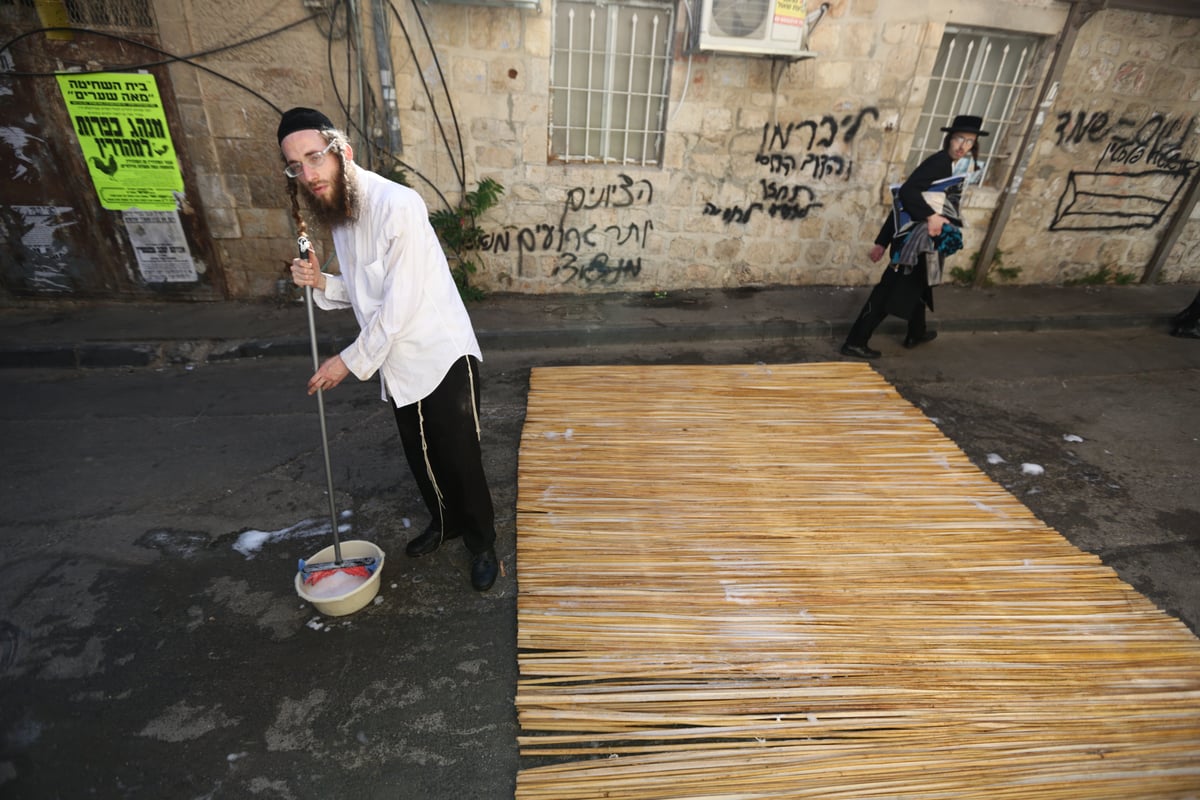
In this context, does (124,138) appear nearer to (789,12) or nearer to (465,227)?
(465,227)

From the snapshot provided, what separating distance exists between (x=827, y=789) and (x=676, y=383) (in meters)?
3.13

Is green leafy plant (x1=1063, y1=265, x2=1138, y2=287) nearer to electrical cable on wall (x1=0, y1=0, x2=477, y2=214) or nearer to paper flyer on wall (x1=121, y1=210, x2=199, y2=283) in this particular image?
electrical cable on wall (x1=0, y1=0, x2=477, y2=214)

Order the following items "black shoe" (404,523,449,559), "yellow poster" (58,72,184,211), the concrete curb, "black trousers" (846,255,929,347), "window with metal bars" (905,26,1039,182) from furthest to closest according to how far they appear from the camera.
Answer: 1. "window with metal bars" (905,26,1039,182)
2. "black trousers" (846,255,929,347)
3. "yellow poster" (58,72,184,211)
4. the concrete curb
5. "black shoe" (404,523,449,559)

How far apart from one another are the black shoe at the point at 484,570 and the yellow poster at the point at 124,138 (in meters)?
5.02

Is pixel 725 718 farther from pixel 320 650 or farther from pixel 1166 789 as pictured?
pixel 320 650

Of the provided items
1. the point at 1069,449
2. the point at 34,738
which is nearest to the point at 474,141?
the point at 34,738

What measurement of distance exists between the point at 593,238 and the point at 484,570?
4375mm

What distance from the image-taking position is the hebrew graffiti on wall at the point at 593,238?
616cm

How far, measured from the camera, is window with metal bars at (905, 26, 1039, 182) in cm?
630

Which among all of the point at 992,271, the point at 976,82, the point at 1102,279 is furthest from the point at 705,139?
the point at 1102,279

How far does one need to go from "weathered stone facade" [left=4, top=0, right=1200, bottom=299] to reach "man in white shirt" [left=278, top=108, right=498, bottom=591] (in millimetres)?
3568

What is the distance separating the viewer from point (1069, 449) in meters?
4.27

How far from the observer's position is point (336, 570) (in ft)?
8.86

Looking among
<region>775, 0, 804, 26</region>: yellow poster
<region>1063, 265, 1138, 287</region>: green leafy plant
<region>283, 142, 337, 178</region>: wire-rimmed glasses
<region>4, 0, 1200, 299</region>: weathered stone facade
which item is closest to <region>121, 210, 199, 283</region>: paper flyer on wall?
<region>4, 0, 1200, 299</region>: weathered stone facade
